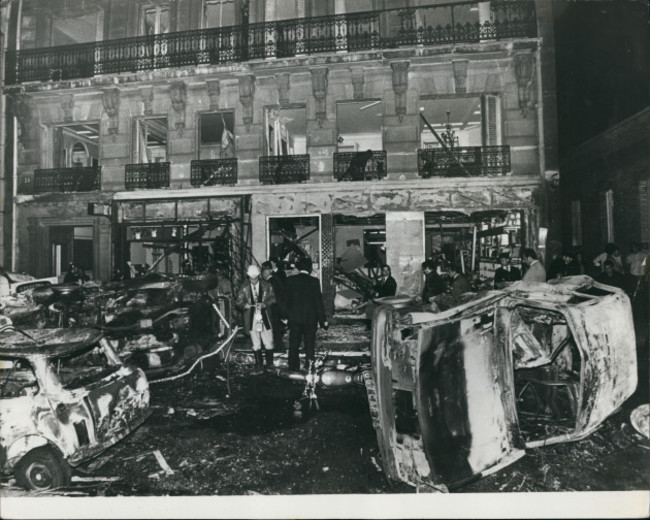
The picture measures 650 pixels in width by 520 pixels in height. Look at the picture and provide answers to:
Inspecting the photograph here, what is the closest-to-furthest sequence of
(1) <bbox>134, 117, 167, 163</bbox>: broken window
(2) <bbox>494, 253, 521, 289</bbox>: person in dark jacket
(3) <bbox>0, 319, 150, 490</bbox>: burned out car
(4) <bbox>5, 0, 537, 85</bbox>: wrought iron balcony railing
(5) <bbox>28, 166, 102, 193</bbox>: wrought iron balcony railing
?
(3) <bbox>0, 319, 150, 490</bbox>: burned out car < (2) <bbox>494, 253, 521, 289</bbox>: person in dark jacket < (5) <bbox>28, 166, 102, 193</bbox>: wrought iron balcony railing < (4) <bbox>5, 0, 537, 85</bbox>: wrought iron balcony railing < (1) <bbox>134, 117, 167, 163</bbox>: broken window

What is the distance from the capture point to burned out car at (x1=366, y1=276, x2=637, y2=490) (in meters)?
2.86

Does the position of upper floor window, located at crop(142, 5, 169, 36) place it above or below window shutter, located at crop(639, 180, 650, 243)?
above

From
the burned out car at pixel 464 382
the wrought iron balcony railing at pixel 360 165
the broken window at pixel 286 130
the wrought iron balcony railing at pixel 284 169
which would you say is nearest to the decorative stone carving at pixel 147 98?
the broken window at pixel 286 130

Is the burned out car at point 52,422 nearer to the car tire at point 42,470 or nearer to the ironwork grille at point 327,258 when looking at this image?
the car tire at point 42,470

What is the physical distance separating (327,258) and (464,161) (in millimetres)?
4535

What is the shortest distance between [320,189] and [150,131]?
5.22 meters

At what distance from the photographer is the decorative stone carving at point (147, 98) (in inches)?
410

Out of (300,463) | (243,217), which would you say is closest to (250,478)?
(300,463)

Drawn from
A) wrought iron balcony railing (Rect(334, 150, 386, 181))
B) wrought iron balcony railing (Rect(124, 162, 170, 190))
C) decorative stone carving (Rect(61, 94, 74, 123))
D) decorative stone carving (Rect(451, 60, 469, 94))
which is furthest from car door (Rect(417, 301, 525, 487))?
decorative stone carving (Rect(61, 94, 74, 123))

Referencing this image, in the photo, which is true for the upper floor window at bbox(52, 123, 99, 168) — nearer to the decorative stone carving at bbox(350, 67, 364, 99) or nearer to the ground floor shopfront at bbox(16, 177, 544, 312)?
the ground floor shopfront at bbox(16, 177, 544, 312)

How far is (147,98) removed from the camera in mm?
10484

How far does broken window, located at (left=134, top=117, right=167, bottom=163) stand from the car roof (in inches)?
307

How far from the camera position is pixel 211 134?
1141 cm

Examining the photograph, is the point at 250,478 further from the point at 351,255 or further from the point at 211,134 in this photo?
the point at 211,134
